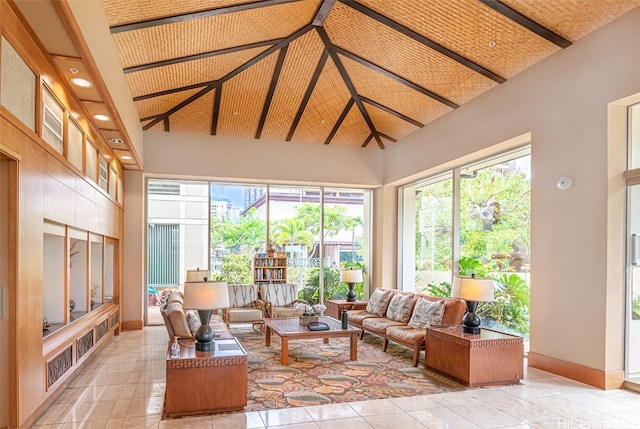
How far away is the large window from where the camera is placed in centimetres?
662

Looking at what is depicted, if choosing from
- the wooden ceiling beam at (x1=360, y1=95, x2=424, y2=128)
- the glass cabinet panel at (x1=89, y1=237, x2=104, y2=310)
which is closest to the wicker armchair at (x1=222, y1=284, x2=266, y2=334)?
the glass cabinet panel at (x1=89, y1=237, x2=104, y2=310)

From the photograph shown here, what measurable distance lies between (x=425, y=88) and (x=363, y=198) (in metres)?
3.87

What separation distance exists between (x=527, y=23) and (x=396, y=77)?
7.86ft

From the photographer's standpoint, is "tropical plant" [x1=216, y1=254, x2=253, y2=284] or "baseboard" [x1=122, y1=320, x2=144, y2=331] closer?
"baseboard" [x1=122, y1=320, x2=144, y2=331]

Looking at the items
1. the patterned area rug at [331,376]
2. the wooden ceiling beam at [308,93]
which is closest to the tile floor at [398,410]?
the patterned area rug at [331,376]

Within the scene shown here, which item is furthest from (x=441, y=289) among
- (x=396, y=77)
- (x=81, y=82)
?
(x=81, y=82)

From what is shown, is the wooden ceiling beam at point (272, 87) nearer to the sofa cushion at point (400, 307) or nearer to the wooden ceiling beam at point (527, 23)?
the wooden ceiling beam at point (527, 23)

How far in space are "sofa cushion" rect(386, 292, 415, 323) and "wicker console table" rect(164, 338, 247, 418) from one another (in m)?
3.39

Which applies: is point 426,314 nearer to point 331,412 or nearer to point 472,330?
point 472,330

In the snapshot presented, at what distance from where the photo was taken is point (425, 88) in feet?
23.9

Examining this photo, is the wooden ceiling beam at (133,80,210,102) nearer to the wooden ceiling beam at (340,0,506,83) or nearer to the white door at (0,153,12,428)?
the wooden ceiling beam at (340,0,506,83)

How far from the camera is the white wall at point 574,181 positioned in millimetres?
4805

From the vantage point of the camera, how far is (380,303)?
7.75m

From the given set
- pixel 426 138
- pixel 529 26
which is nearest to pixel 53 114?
pixel 529 26
